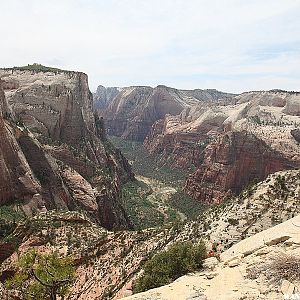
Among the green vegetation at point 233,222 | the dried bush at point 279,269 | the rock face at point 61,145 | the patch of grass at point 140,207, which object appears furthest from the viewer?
the patch of grass at point 140,207

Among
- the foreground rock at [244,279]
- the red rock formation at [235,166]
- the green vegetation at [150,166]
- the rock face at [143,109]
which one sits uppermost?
the rock face at [143,109]

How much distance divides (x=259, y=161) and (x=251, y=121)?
19.3 metres

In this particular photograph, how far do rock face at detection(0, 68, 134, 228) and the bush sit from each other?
27178 millimetres

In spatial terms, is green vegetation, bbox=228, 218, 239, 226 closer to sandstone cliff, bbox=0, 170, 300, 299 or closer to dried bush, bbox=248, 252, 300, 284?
sandstone cliff, bbox=0, 170, 300, 299

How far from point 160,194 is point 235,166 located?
18645 millimetres

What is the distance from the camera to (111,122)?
19150 centimetres

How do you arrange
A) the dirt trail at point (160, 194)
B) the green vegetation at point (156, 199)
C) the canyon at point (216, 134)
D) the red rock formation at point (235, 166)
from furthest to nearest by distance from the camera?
the canyon at point (216, 134)
the red rock formation at point (235, 166)
the dirt trail at point (160, 194)
the green vegetation at point (156, 199)

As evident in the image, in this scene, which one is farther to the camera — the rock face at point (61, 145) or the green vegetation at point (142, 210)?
the green vegetation at point (142, 210)

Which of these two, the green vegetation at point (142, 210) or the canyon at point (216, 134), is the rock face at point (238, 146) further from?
the green vegetation at point (142, 210)

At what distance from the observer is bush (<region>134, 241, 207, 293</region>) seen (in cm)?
1684

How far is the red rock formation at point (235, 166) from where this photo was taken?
78312mm

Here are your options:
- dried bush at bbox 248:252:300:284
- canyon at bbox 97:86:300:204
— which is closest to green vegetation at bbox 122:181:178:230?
canyon at bbox 97:86:300:204

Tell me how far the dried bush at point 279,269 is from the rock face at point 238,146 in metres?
63.4

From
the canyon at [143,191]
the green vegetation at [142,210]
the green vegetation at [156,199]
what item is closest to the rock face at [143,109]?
the canyon at [143,191]
